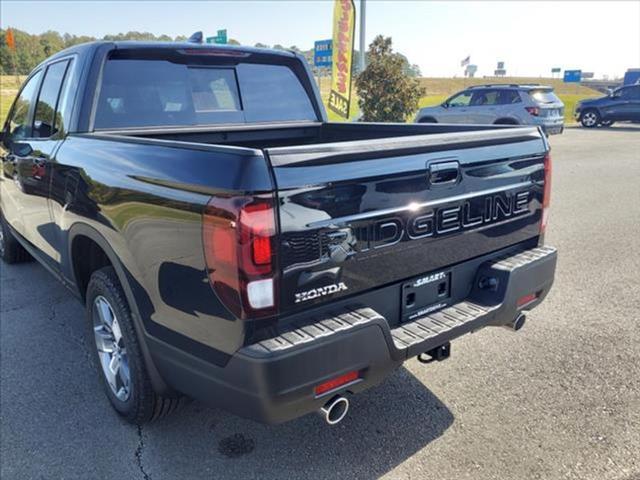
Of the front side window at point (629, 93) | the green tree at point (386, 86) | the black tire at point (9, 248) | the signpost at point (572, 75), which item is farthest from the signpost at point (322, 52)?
the signpost at point (572, 75)

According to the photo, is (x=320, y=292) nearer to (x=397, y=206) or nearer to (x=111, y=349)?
(x=397, y=206)

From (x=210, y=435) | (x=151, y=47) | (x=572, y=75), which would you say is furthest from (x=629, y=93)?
(x=572, y=75)

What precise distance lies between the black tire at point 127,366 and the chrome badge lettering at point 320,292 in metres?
1.03

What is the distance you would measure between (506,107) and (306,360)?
16.4m

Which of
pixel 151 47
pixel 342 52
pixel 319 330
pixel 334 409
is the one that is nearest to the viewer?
pixel 319 330

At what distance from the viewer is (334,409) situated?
2271mm

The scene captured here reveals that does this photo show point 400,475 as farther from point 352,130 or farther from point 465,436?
point 352,130

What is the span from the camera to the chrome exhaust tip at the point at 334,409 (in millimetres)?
2229

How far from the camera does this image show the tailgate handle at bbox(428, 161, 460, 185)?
98.1 inches

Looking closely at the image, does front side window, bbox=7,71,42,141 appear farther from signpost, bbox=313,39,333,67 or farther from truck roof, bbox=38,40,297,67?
signpost, bbox=313,39,333,67

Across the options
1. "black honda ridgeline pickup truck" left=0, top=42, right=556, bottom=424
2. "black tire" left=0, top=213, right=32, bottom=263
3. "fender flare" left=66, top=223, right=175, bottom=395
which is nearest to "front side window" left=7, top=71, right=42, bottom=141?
"black honda ridgeline pickup truck" left=0, top=42, right=556, bottom=424

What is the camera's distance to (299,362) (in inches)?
80.1

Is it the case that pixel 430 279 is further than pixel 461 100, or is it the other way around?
pixel 461 100

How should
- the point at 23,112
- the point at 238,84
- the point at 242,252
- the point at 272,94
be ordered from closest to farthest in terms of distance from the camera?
the point at 242,252 → the point at 238,84 → the point at 272,94 → the point at 23,112
